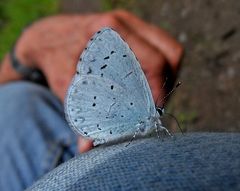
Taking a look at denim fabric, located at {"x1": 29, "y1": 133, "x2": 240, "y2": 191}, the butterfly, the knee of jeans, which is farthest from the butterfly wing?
the knee of jeans

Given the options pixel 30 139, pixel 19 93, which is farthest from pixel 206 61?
pixel 30 139

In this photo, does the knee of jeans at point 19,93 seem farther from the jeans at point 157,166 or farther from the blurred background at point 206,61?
the jeans at point 157,166

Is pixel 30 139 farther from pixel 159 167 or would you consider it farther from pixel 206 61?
pixel 206 61

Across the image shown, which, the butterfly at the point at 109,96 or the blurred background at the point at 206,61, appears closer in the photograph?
the butterfly at the point at 109,96

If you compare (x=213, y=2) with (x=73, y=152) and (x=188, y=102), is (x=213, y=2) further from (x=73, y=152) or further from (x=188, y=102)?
(x=73, y=152)

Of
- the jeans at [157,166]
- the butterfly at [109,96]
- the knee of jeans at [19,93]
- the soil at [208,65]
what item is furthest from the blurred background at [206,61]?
the jeans at [157,166]

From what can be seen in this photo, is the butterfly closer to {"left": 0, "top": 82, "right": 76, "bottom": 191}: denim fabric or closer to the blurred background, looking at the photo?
{"left": 0, "top": 82, "right": 76, "bottom": 191}: denim fabric
